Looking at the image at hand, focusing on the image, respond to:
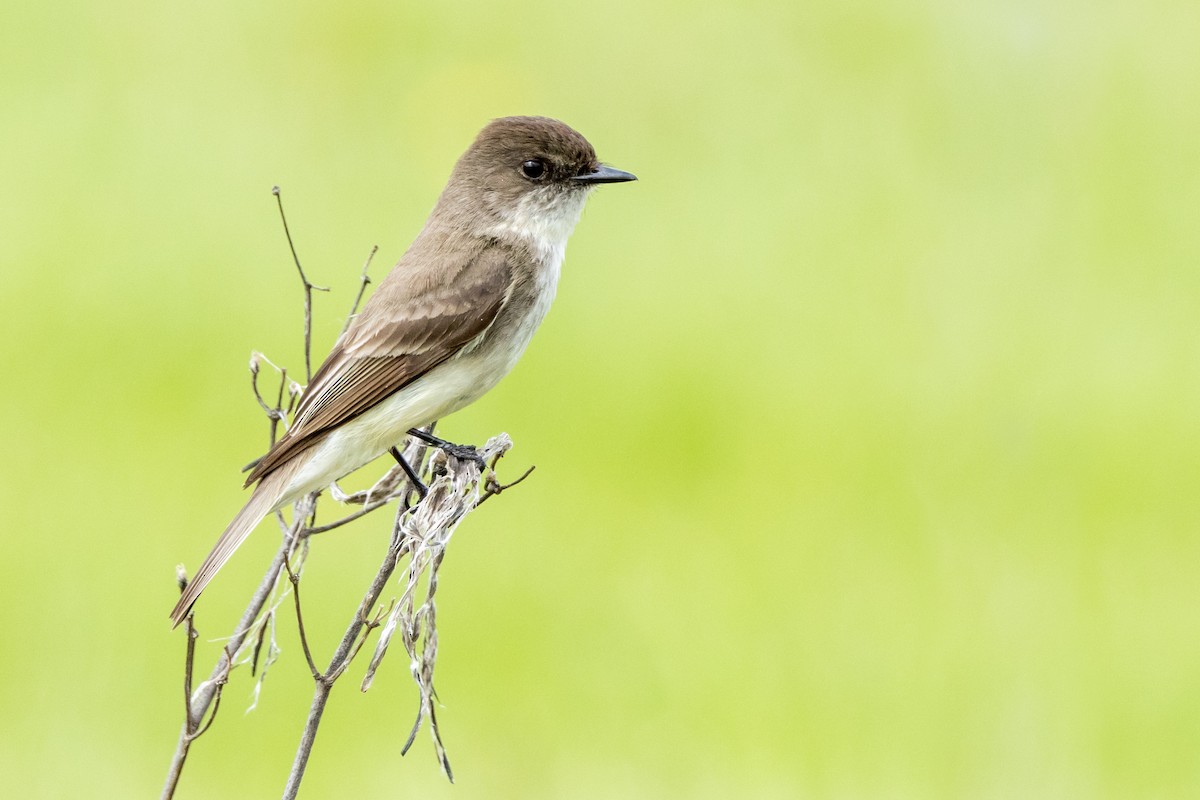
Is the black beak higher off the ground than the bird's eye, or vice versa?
the bird's eye

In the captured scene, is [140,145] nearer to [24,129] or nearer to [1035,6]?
[24,129]

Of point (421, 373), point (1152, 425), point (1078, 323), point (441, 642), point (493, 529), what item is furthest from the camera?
point (1078, 323)

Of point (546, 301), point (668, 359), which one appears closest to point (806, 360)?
point (668, 359)

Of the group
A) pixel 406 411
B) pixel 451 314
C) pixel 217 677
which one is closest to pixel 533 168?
pixel 451 314

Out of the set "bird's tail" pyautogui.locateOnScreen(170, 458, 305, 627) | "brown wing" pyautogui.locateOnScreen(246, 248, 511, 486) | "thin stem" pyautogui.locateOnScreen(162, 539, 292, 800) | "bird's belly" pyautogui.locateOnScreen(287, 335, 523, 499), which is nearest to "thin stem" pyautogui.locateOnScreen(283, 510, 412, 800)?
"thin stem" pyautogui.locateOnScreen(162, 539, 292, 800)

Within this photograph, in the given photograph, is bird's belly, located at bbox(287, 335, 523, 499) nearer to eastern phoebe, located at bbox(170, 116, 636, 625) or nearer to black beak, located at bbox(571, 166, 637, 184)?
eastern phoebe, located at bbox(170, 116, 636, 625)

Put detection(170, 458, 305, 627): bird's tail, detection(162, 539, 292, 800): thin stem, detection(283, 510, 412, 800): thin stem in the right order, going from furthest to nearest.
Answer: detection(170, 458, 305, 627): bird's tail
detection(162, 539, 292, 800): thin stem
detection(283, 510, 412, 800): thin stem

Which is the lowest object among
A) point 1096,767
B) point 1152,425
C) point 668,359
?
point 1096,767

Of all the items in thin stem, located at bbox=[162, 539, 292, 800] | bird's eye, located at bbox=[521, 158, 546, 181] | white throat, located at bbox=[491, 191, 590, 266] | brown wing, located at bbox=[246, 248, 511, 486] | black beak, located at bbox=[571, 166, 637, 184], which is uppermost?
bird's eye, located at bbox=[521, 158, 546, 181]
